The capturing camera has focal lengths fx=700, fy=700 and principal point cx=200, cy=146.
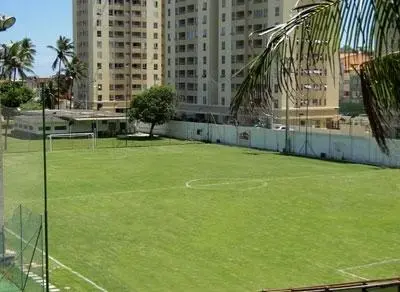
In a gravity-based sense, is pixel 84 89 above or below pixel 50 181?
above

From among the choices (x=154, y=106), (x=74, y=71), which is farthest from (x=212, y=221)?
(x=74, y=71)

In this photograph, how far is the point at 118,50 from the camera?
271ft

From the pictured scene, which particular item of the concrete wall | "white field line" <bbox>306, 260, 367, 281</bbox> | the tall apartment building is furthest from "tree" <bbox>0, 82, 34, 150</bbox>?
"white field line" <bbox>306, 260, 367, 281</bbox>

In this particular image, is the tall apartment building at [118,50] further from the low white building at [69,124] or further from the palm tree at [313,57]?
the palm tree at [313,57]

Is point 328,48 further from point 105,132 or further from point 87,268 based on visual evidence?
point 105,132

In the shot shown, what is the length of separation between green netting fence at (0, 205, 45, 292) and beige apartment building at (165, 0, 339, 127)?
1546 inches

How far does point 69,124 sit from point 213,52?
19.7 m

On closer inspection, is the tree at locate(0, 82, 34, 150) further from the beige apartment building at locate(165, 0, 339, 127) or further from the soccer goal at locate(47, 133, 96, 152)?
the beige apartment building at locate(165, 0, 339, 127)

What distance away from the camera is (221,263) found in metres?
16.7

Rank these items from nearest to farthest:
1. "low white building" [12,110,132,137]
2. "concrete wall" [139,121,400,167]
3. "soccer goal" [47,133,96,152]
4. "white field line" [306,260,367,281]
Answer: "white field line" [306,260,367,281] → "concrete wall" [139,121,400,167] → "low white building" [12,110,132,137] → "soccer goal" [47,133,96,152]

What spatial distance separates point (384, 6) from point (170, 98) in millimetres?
52558

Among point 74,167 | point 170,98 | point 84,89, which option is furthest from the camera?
point 84,89

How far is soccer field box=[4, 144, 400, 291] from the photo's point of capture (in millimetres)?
15719

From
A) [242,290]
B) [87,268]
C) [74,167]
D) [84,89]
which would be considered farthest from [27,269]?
[84,89]
